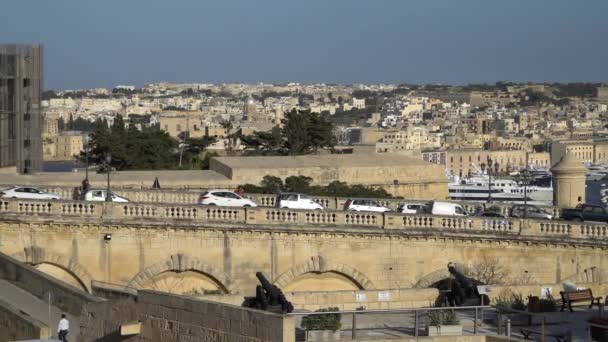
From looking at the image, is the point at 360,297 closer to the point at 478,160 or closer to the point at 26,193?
the point at 26,193

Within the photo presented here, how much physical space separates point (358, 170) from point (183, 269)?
79.3ft

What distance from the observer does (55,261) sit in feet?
94.0

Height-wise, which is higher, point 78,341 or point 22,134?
point 22,134

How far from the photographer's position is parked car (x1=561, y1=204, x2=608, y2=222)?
31.9 m

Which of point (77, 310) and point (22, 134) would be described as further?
point (22, 134)

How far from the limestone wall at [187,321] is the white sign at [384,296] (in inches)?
149

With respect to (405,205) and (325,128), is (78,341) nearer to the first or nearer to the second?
(405,205)

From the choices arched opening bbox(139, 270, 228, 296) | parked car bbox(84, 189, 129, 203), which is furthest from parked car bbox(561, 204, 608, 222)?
parked car bbox(84, 189, 129, 203)

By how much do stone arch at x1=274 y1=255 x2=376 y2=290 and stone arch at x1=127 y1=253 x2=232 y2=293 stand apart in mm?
953

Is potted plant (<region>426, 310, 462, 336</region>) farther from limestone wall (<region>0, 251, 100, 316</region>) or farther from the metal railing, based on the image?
limestone wall (<region>0, 251, 100, 316</region>)

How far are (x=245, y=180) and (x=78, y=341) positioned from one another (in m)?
29.2

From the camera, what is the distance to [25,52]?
47.6 meters

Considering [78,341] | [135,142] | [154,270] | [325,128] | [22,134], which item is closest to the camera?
[78,341]

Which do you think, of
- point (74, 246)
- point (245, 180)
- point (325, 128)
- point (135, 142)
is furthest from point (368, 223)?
point (325, 128)
